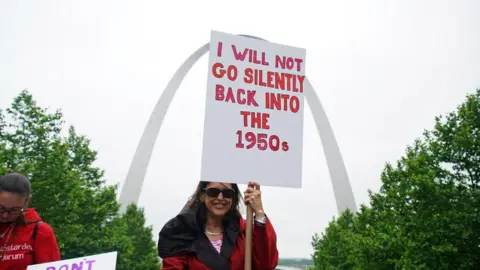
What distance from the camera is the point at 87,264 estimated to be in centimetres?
435

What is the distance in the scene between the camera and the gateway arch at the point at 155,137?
43312 mm

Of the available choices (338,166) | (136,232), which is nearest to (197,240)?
(338,166)

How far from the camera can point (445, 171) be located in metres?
23.3

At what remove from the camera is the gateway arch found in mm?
43312

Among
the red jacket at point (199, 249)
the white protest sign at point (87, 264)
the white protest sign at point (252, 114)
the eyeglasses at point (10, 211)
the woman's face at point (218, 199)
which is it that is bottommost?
the white protest sign at point (87, 264)

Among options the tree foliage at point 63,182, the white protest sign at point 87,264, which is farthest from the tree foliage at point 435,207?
the white protest sign at point 87,264

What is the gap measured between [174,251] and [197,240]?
0.60ft

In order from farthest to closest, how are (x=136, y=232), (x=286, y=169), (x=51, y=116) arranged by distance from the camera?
(x=136, y=232) < (x=51, y=116) < (x=286, y=169)

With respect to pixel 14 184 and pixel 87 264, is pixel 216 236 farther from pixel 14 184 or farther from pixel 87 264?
pixel 14 184

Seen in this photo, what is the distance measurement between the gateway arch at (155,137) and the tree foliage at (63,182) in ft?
21.1

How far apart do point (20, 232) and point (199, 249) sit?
1.41 metres

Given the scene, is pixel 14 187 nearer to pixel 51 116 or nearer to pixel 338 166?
pixel 51 116

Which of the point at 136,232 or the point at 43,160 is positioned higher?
the point at 43,160

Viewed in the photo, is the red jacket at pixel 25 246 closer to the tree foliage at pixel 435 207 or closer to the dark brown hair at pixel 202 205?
the dark brown hair at pixel 202 205
